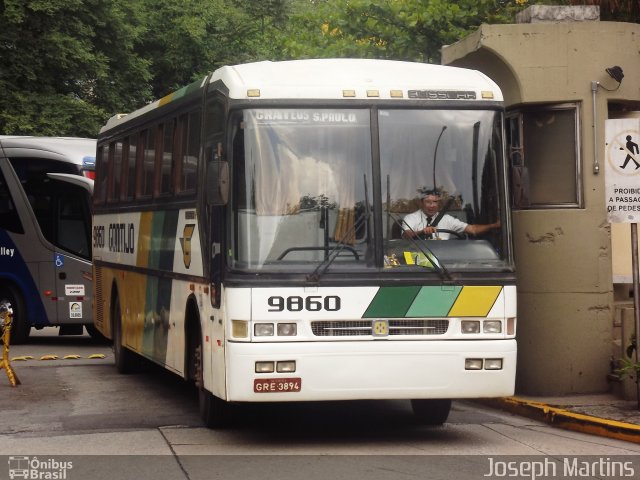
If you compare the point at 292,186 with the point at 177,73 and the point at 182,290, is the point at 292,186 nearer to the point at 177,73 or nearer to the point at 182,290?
the point at 182,290

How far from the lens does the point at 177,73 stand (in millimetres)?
Answer: 43031

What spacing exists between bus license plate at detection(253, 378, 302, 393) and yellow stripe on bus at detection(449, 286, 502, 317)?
1399 millimetres

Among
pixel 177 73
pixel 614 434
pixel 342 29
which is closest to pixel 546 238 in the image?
pixel 614 434

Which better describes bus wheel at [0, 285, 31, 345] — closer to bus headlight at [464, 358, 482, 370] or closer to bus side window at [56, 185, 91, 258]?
bus side window at [56, 185, 91, 258]

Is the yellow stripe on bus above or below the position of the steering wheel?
below

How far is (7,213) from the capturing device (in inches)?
914

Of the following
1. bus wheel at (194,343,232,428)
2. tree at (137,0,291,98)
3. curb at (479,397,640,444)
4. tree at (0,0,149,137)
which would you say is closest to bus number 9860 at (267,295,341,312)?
bus wheel at (194,343,232,428)

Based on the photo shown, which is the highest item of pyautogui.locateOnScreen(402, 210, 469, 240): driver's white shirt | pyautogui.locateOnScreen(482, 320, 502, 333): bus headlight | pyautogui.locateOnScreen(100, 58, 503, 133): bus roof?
pyautogui.locateOnScreen(100, 58, 503, 133): bus roof

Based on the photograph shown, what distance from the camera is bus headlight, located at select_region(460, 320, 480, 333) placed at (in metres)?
11.1

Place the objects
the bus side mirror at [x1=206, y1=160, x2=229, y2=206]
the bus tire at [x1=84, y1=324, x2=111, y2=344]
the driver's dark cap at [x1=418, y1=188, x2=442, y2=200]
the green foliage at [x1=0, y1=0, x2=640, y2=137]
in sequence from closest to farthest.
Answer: the bus side mirror at [x1=206, y1=160, x2=229, y2=206] → the driver's dark cap at [x1=418, y1=188, x2=442, y2=200] → the green foliage at [x1=0, y1=0, x2=640, y2=137] → the bus tire at [x1=84, y1=324, x2=111, y2=344]

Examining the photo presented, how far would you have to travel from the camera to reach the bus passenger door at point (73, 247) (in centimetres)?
2302

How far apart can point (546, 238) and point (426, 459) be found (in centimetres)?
461

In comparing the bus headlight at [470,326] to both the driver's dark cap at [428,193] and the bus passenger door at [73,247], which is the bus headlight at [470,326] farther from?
the bus passenger door at [73,247]

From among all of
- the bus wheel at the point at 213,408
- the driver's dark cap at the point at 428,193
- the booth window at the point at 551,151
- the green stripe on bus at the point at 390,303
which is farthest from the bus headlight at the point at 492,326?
the booth window at the point at 551,151
